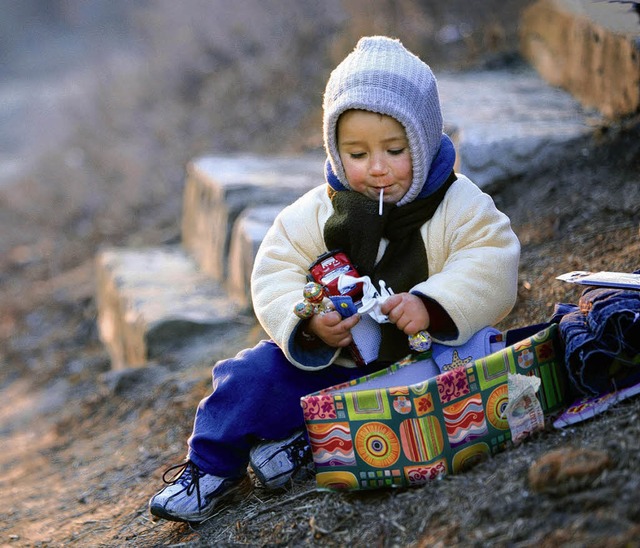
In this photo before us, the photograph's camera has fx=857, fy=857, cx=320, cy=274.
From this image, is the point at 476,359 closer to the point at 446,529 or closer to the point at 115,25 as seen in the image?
the point at 446,529

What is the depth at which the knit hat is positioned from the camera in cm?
229

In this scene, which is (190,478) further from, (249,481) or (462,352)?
(462,352)

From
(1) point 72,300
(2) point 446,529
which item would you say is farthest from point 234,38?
(2) point 446,529

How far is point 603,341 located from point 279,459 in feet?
3.01

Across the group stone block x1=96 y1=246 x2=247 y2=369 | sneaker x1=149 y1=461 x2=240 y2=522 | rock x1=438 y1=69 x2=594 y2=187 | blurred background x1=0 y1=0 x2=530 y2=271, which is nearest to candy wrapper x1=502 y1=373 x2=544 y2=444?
sneaker x1=149 y1=461 x2=240 y2=522

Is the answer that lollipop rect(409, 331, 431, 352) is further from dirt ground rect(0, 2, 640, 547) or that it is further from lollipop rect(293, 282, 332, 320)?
dirt ground rect(0, 2, 640, 547)

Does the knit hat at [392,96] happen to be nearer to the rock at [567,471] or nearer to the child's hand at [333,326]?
the child's hand at [333,326]

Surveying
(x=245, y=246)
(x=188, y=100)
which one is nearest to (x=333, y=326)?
(x=245, y=246)

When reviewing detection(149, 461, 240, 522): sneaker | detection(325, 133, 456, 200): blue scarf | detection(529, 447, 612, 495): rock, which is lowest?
detection(149, 461, 240, 522): sneaker

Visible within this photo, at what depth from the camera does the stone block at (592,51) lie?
3750mm

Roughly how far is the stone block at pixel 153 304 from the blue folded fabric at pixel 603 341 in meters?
2.56

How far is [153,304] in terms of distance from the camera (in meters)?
4.97

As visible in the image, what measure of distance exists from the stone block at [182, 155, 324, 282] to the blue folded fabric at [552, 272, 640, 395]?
293 cm

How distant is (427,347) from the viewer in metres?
2.21
